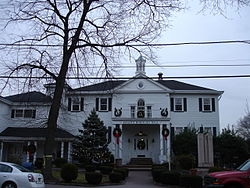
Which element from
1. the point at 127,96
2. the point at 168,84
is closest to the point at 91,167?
the point at 127,96

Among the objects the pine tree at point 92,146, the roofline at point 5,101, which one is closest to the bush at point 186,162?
the pine tree at point 92,146

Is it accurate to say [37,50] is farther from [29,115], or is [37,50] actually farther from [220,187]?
[29,115]

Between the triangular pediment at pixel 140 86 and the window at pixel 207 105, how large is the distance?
422 centimetres

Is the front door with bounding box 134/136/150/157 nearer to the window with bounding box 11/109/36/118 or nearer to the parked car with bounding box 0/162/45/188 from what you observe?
the window with bounding box 11/109/36/118

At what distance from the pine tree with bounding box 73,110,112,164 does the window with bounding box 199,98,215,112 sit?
35.9ft

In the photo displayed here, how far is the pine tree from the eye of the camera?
27.5 m

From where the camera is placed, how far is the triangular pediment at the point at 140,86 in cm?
3206

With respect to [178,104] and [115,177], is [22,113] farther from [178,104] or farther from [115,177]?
[115,177]

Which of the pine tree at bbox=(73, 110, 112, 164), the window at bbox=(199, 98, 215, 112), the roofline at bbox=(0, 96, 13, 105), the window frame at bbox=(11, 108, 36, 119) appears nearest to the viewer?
the pine tree at bbox=(73, 110, 112, 164)

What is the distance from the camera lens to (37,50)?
59.5ft

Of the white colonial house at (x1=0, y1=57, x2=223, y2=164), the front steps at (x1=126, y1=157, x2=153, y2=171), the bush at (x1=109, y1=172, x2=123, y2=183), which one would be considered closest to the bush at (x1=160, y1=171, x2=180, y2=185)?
the bush at (x1=109, y1=172, x2=123, y2=183)

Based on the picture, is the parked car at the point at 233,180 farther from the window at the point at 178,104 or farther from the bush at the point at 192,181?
the window at the point at 178,104

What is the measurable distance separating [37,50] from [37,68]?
112cm

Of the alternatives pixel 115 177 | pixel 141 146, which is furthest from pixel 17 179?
pixel 141 146
